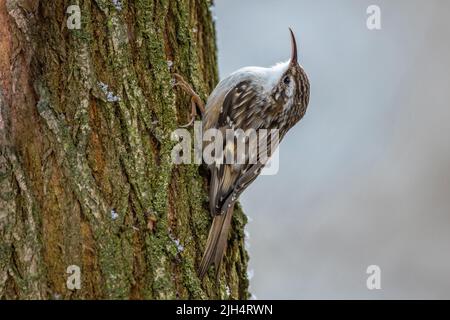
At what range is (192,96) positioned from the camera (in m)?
2.81

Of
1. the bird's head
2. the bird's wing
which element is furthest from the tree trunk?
the bird's head

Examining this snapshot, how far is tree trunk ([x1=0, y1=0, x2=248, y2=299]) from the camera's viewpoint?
2.37 meters

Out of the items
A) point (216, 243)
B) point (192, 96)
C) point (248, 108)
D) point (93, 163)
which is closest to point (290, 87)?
point (248, 108)

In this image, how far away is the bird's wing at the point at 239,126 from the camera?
9.37 feet

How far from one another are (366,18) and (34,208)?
351 cm

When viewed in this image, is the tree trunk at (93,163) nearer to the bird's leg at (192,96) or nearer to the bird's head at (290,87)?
the bird's leg at (192,96)

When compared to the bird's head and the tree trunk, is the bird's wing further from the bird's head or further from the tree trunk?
the tree trunk

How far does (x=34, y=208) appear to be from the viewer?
2391 millimetres

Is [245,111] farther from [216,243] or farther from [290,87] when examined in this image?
[216,243]

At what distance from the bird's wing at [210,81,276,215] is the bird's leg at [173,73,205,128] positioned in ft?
0.67

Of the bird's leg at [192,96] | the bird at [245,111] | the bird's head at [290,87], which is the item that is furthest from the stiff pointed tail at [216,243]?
the bird's head at [290,87]

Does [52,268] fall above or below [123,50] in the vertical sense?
below
